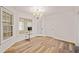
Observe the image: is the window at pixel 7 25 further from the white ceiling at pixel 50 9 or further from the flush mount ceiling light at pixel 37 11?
the flush mount ceiling light at pixel 37 11

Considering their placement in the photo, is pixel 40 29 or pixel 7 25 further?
pixel 40 29

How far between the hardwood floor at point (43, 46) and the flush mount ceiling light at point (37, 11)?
0.48 m

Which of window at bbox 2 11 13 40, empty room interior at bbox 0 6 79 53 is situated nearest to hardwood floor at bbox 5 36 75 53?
empty room interior at bbox 0 6 79 53

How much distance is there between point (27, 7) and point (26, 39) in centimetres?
70

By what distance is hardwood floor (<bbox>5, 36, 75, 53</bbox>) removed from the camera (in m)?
2.37

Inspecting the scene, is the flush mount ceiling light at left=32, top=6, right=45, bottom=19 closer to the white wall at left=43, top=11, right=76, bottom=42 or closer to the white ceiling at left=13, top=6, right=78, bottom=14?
the white ceiling at left=13, top=6, right=78, bottom=14

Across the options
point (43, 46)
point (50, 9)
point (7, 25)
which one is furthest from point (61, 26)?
point (7, 25)

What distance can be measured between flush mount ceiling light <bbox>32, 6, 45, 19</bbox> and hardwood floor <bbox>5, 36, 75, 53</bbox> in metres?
0.48

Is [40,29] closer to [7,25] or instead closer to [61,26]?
[61,26]

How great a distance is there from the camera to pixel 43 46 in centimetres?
241

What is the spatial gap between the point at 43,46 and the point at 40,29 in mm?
379

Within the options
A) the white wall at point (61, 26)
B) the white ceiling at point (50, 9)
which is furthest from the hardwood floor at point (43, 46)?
the white ceiling at point (50, 9)
